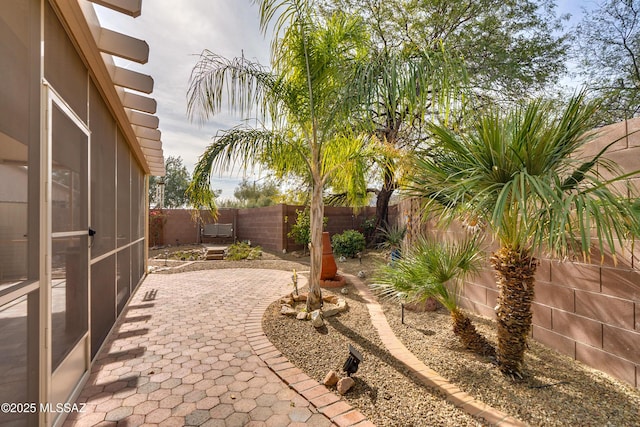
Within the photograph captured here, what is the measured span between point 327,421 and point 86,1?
3433mm

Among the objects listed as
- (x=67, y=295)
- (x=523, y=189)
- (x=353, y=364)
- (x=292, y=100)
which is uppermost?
(x=292, y=100)

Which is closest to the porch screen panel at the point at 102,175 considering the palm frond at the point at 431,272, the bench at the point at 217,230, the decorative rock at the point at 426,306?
the palm frond at the point at 431,272

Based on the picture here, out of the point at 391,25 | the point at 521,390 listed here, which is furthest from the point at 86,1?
the point at 391,25

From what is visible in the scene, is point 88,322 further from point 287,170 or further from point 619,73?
point 619,73

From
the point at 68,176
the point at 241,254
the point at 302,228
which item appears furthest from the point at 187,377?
the point at 302,228

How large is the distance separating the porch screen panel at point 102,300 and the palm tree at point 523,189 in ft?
10.6

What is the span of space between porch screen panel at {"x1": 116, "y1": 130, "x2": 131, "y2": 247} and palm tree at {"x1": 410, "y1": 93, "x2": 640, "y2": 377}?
154 inches

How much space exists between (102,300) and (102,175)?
1.37 meters

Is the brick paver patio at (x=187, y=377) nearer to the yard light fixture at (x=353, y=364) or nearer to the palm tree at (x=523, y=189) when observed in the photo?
the yard light fixture at (x=353, y=364)

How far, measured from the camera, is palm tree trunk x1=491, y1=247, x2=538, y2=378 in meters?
2.27

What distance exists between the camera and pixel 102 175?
316 centimetres

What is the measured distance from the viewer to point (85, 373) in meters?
2.57

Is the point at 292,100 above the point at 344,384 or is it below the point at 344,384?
above

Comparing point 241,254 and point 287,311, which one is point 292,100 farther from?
point 241,254
